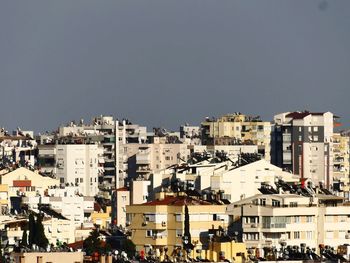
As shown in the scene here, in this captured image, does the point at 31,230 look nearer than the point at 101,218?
Yes

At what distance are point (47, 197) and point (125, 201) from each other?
47.0ft

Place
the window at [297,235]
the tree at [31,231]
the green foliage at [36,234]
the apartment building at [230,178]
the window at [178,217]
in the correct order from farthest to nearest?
the apartment building at [230,178] < the window at [178,217] < the window at [297,235] < the tree at [31,231] < the green foliage at [36,234]

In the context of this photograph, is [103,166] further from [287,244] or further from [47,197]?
[287,244]

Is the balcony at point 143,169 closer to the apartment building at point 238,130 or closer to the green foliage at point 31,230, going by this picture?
the apartment building at point 238,130

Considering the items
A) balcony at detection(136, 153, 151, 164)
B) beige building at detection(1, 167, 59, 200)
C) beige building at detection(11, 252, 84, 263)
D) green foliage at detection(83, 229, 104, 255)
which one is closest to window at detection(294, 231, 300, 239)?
green foliage at detection(83, 229, 104, 255)

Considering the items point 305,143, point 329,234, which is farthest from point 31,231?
point 305,143

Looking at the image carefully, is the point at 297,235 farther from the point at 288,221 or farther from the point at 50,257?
the point at 50,257

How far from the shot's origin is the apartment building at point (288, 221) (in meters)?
90.1

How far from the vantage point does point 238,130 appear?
7470 inches

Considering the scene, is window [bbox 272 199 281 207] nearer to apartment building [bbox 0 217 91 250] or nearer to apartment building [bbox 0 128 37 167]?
apartment building [bbox 0 217 91 250]

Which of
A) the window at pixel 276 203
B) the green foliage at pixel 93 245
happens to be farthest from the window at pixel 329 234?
the green foliage at pixel 93 245

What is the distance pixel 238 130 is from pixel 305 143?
8.06 metres

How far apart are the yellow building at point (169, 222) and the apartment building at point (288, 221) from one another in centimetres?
113

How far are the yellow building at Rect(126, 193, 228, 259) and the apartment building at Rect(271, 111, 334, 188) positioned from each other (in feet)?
275
